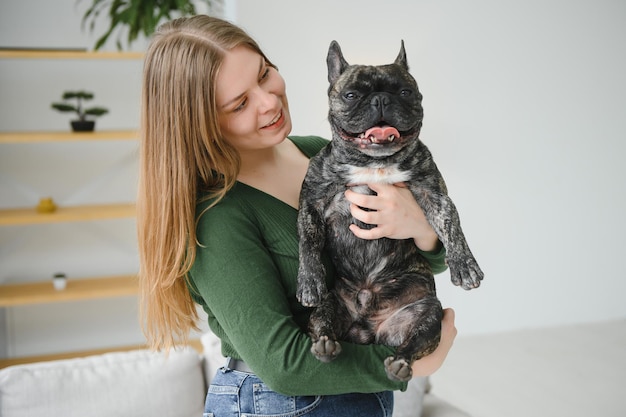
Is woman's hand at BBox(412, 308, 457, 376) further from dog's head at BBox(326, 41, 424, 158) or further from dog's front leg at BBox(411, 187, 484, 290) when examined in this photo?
dog's head at BBox(326, 41, 424, 158)

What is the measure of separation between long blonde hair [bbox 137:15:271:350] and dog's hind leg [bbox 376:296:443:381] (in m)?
0.45

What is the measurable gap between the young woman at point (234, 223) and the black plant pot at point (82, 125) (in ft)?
9.05

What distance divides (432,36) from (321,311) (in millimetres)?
3831

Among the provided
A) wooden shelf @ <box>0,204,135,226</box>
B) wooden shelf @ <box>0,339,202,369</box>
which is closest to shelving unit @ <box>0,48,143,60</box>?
wooden shelf @ <box>0,204,135,226</box>

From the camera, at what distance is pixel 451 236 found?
5.06 ft

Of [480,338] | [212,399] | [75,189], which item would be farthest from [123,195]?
[212,399]

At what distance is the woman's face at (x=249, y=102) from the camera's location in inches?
59.3

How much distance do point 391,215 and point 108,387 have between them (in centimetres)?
152

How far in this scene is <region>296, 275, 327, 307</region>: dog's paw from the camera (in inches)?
57.3

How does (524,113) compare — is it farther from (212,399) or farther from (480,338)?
(212,399)

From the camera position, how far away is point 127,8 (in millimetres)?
4090

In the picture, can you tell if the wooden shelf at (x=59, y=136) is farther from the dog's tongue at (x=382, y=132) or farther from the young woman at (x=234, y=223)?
the dog's tongue at (x=382, y=132)

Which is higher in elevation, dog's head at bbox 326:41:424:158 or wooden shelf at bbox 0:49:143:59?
wooden shelf at bbox 0:49:143:59

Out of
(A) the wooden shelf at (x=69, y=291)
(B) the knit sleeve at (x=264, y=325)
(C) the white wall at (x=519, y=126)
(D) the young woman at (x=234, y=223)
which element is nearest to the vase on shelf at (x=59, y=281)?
(A) the wooden shelf at (x=69, y=291)
